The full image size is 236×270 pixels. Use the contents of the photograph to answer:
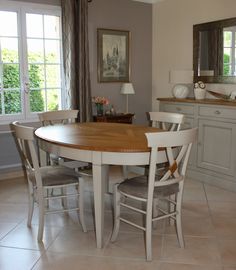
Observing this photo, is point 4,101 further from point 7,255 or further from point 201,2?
point 201,2

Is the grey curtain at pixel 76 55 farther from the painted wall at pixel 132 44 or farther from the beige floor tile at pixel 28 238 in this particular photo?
the beige floor tile at pixel 28 238

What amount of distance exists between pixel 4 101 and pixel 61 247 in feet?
7.95

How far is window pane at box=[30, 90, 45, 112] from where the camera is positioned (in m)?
4.74

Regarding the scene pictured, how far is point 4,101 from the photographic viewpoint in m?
4.51

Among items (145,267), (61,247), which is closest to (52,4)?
(61,247)

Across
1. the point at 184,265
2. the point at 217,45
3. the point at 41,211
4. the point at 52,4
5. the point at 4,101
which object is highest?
the point at 52,4

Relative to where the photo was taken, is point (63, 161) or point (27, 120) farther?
point (27, 120)

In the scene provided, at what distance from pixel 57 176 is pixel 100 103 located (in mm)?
2156

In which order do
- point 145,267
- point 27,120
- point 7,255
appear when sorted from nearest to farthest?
1. point 145,267
2. point 7,255
3. point 27,120

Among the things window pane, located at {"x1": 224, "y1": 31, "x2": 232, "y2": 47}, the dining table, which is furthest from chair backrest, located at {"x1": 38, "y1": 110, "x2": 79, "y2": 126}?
window pane, located at {"x1": 224, "y1": 31, "x2": 232, "y2": 47}

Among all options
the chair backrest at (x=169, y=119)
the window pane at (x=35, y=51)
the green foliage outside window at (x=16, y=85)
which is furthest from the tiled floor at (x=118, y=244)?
the window pane at (x=35, y=51)

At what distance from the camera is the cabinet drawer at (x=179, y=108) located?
14.7 feet

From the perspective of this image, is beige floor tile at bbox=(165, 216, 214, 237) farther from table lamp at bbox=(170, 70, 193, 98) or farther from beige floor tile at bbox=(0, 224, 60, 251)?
table lamp at bbox=(170, 70, 193, 98)

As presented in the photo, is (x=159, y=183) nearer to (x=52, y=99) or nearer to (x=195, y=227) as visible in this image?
(x=195, y=227)
